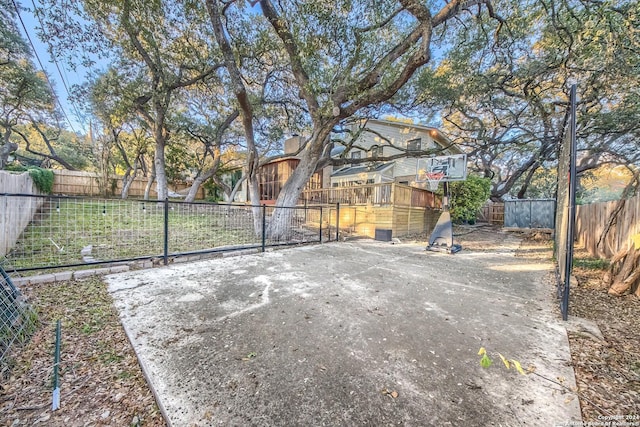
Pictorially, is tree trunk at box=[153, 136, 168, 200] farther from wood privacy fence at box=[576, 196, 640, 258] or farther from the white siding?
wood privacy fence at box=[576, 196, 640, 258]

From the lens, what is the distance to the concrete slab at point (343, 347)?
1.33 meters

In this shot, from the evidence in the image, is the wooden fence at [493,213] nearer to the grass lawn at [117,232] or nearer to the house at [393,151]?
the house at [393,151]

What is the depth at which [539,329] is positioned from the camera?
228 cm

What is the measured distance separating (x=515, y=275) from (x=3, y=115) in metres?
22.5

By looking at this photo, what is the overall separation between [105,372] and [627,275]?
5665 mm

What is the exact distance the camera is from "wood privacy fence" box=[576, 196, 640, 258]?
3.57m

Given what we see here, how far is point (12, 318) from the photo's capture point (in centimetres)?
198

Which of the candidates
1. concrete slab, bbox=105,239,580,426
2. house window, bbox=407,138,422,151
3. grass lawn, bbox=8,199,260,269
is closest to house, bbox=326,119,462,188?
house window, bbox=407,138,422,151

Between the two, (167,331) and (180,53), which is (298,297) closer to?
(167,331)

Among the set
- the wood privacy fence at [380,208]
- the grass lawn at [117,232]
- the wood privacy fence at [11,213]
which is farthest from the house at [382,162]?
the wood privacy fence at [11,213]

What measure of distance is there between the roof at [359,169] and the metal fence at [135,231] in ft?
18.8

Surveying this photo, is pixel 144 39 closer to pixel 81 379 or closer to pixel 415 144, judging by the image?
pixel 81 379

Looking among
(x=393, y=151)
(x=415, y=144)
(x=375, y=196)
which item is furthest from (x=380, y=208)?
(x=415, y=144)

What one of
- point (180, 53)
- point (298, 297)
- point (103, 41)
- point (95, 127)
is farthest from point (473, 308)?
point (95, 127)
